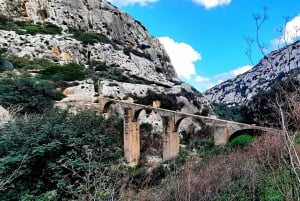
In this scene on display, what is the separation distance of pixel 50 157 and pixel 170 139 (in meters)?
16.3

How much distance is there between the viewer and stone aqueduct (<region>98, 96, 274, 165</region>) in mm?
23016

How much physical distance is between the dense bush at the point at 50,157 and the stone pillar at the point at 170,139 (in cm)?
1412

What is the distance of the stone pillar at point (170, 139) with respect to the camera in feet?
82.7

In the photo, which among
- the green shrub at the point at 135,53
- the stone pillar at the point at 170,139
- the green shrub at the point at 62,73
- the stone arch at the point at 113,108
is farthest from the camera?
the green shrub at the point at 135,53

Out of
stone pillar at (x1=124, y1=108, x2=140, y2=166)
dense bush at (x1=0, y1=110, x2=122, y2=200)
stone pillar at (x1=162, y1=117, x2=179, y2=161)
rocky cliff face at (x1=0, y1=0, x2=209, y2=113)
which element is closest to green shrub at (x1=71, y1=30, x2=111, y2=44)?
rocky cliff face at (x1=0, y1=0, x2=209, y2=113)

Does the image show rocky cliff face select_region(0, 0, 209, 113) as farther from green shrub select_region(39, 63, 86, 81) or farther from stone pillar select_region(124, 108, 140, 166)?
stone pillar select_region(124, 108, 140, 166)

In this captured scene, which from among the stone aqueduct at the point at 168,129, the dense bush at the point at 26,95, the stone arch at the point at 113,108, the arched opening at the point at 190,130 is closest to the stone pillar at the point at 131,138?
the stone aqueduct at the point at 168,129

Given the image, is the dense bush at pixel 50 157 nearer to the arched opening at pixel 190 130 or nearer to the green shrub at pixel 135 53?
the arched opening at pixel 190 130

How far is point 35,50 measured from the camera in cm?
3888

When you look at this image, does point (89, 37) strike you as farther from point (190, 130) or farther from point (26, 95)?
point (26, 95)

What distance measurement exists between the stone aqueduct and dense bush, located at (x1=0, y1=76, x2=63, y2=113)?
6274mm

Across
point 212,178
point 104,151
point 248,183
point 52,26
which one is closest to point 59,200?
point 104,151

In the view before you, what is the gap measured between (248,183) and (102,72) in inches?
1274

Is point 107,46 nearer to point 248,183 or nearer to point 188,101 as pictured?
point 188,101
